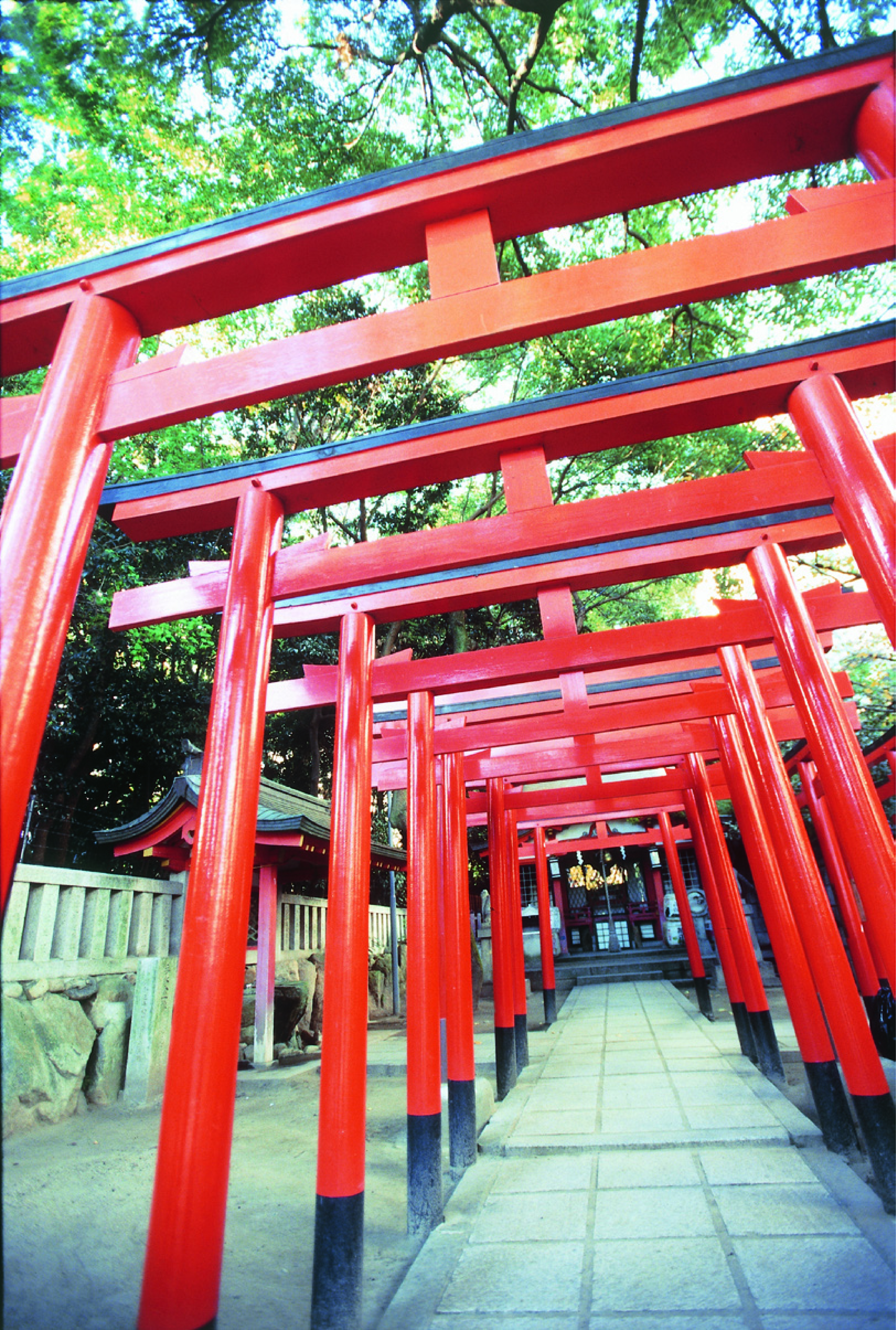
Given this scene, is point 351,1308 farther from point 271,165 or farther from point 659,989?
point 659,989

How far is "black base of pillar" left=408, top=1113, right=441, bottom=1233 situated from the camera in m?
4.09

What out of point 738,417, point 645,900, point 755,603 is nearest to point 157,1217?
point 738,417

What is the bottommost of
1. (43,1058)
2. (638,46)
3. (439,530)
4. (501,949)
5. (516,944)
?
(43,1058)

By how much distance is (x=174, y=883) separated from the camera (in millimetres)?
8148

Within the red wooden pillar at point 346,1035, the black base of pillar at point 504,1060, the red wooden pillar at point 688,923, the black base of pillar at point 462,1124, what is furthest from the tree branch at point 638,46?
the red wooden pillar at point 688,923

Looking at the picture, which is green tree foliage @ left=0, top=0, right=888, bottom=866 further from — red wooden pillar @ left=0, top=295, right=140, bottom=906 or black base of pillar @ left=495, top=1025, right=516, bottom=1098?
black base of pillar @ left=495, top=1025, right=516, bottom=1098

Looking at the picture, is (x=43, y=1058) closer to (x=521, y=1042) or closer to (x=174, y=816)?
(x=174, y=816)

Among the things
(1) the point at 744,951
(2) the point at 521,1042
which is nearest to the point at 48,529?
(1) the point at 744,951

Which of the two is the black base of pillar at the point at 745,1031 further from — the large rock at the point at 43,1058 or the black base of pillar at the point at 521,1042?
the large rock at the point at 43,1058

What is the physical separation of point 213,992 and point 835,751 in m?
3.39

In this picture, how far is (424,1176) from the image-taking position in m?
4.14

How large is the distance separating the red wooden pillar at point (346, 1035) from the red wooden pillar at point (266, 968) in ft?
18.7

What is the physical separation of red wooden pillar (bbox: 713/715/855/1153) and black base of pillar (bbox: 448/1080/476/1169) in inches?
101

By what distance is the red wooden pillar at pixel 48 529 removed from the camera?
75.4 inches
